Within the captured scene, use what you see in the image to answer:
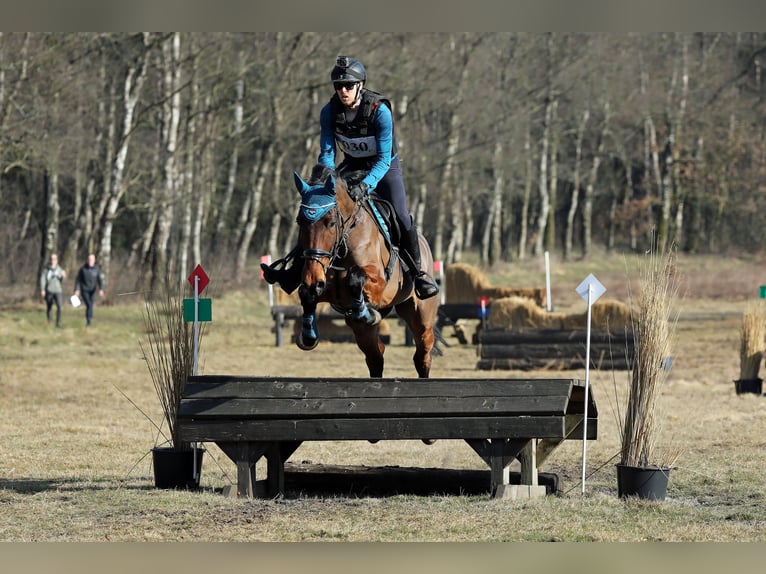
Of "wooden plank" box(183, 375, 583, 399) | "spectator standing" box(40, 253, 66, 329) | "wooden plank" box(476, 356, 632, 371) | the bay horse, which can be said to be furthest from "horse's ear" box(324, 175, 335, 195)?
"spectator standing" box(40, 253, 66, 329)

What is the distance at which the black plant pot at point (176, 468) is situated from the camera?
330 inches

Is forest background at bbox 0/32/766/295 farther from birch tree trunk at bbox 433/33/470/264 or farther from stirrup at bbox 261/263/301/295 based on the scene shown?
stirrup at bbox 261/263/301/295

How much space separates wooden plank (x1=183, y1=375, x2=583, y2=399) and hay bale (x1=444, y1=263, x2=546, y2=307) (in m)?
17.3

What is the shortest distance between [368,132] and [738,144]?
136 ft

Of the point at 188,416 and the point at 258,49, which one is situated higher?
the point at 258,49

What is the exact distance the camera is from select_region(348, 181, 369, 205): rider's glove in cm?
772

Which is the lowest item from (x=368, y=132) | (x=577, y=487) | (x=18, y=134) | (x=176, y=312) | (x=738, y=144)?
(x=577, y=487)

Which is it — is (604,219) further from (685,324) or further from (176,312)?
(176,312)

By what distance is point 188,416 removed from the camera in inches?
304

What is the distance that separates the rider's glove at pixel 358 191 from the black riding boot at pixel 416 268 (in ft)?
2.38

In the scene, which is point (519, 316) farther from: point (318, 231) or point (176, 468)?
point (318, 231)

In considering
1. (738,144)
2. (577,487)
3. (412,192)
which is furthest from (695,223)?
(577,487)

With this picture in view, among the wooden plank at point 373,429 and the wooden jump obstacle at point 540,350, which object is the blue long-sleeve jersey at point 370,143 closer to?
the wooden plank at point 373,429

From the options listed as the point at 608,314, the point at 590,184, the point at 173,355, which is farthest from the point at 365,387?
the point at 590,184
